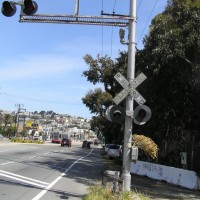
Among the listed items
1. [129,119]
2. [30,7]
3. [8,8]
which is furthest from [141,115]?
[8,8]

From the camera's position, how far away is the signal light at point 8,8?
1242 cm

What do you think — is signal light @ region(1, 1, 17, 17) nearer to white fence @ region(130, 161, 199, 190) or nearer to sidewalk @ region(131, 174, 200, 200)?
sidewalk @ region(131, 174, 200, 200)

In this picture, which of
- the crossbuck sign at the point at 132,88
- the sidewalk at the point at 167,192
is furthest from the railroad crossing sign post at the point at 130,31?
the sidewalk at the point at 167,192

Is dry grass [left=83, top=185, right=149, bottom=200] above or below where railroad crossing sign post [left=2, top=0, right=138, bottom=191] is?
below

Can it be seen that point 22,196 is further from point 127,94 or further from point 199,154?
point 199,154

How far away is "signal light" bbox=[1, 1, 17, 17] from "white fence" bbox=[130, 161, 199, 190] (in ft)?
39.5

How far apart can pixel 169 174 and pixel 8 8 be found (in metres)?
13.6

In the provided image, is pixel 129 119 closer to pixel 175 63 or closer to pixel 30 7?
pixel 30 7

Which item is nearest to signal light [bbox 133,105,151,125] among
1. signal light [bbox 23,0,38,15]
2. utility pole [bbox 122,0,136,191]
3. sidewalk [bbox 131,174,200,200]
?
utility pole [bbox 122,0,136,191]

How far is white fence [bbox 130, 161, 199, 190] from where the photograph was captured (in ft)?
67.5

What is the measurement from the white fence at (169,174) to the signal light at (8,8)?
474 inches

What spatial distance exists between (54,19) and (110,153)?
35388mm

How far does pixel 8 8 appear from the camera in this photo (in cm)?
1245

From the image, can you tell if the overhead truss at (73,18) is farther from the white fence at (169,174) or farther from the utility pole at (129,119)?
the white fence at (169,174)
